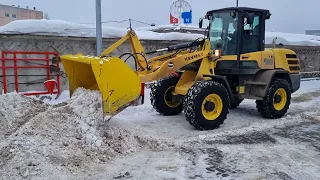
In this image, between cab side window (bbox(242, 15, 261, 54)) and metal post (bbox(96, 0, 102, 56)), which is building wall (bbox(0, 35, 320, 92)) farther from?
cab side window (bbox(242, 15, 261, 54))

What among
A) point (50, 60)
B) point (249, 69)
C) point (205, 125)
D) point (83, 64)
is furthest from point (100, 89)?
point (50, 60)

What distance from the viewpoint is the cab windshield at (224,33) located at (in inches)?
311

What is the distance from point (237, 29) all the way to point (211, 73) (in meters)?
1.19

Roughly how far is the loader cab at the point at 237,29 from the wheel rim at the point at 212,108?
139cm

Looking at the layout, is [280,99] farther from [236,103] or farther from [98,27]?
[98,27]

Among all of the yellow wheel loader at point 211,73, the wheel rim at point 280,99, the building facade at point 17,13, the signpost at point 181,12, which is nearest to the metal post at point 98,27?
the yellow wheel loader at point 211,73

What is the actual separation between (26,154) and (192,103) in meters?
3.17

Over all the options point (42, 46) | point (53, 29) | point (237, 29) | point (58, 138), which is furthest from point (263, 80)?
point (42, 46)

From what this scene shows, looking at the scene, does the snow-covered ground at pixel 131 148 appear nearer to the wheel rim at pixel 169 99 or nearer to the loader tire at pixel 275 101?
the loader tire at pixel 275 101

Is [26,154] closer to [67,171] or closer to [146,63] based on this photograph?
[67,171]

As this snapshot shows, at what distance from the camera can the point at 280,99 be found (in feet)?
28.1

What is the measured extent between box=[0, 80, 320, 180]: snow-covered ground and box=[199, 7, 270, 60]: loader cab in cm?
185

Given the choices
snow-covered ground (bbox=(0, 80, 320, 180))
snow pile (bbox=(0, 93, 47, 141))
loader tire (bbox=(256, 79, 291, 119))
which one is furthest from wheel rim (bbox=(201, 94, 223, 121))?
snow pile (bbox=(0, 93, 47, 141))

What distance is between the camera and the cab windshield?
7898mm
